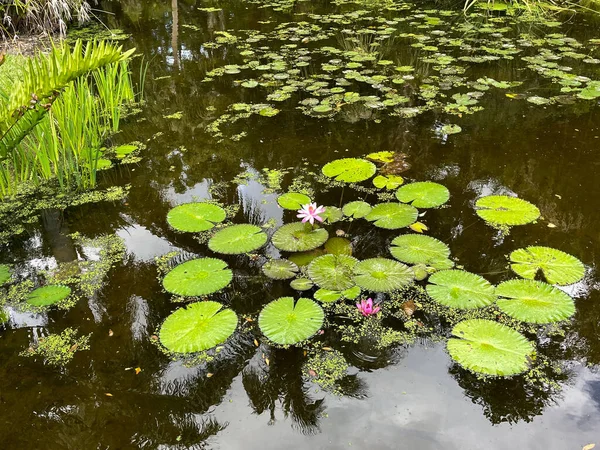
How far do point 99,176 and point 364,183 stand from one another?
1701 mm

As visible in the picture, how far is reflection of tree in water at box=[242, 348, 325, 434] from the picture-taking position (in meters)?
1.46

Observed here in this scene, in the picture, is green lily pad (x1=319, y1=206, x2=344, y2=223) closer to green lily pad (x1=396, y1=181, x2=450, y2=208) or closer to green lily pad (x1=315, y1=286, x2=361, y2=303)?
green lily pad (x1=396, y1=181, x2=450, y2=208)

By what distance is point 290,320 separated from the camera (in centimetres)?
172

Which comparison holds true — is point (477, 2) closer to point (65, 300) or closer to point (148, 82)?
point (148, 82)

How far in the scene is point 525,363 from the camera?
1.54 m

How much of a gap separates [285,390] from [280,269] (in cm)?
59

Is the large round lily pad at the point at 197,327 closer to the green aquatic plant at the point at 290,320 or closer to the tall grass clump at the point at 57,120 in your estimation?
the green aquatic plant at the point at 290,320

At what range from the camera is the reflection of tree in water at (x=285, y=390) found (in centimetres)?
146

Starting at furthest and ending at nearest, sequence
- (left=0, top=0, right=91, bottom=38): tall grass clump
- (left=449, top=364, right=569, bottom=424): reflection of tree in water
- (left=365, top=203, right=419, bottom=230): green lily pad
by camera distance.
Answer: (left=0, top=0, right=91, bottom=38): tall grass clump < (left=365, top=203, right=419, bottom=230): green lily pad < (left=449, top=364, right=569, bottom=424): reflection of tree in water

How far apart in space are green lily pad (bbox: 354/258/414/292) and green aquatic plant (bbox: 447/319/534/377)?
297 millimetres

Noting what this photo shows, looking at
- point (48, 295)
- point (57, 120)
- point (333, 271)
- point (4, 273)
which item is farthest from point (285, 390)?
point (57, 120)

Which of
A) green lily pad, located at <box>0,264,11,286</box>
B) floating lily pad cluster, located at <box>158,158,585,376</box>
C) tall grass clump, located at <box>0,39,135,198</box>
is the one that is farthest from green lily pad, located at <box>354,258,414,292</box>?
green lily pad, located at <box>0,264,11,286</box>

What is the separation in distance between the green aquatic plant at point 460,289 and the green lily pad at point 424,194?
21.7 inches

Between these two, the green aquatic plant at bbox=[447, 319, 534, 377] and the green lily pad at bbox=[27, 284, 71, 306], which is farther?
the green lily pad at bbox=[27, 284, 71, 306]
